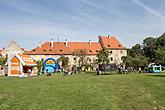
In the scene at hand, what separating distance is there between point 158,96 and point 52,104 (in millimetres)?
7199

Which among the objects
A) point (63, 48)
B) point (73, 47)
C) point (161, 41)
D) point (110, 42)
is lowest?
point (63, 48)

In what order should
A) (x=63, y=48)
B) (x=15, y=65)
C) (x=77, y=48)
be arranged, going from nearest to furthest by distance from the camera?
(x=15, y=65)
(x=63, y=48)
(x=77, y=48)

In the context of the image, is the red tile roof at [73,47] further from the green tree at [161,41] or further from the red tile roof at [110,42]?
the green tree at [161,41]

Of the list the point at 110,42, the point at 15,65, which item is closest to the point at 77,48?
the point at 110,42

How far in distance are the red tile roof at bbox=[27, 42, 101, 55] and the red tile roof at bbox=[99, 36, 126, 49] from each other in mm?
3029

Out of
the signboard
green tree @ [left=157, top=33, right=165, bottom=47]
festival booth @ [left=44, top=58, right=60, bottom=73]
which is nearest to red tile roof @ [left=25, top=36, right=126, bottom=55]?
green tree @ [left=157, top=33, right=165, bottom=47]

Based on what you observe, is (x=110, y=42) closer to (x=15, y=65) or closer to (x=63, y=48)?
(x=63, y=48)

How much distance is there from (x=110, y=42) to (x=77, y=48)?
52.5ft

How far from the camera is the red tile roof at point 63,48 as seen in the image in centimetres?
11312

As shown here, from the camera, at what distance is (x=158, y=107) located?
13.7 metres

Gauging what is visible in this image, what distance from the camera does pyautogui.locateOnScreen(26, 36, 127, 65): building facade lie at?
370 feet

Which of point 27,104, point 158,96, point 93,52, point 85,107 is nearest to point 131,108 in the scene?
point 85,107

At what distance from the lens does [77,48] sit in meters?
118

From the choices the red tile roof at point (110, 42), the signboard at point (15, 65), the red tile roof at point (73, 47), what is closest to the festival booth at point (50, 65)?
the signboard at point (15, 65)
